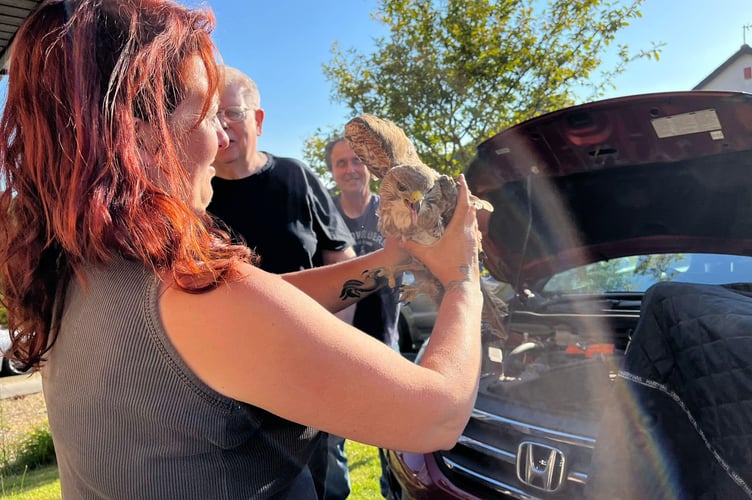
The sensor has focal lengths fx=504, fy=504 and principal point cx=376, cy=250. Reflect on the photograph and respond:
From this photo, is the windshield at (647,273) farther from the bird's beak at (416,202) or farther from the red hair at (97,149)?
the red hair at (97,149)

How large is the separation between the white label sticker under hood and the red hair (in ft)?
5.90

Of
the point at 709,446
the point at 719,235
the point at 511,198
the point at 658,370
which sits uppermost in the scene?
the point at 719,235

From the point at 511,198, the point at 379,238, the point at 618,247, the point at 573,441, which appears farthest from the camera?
the point at 379,238

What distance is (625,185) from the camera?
2.70 metres

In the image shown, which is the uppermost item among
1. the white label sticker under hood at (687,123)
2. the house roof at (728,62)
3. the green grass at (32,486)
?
the house roof at (728,62)

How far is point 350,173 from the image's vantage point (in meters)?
4.13

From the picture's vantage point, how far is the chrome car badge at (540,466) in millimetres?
1868

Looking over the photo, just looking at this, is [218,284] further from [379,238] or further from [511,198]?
[379,238]

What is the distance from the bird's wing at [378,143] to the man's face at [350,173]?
73.1 inches

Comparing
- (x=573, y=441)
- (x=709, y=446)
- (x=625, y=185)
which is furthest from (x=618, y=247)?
(x=709, y=446)

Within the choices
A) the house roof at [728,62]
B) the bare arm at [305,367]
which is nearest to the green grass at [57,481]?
the bare arm at [305,367]

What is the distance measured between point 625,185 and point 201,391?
Answer: 8.14 ft

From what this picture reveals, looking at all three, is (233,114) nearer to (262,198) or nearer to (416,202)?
(262,198)

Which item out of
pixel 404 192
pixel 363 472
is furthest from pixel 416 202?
pixel 363 472
